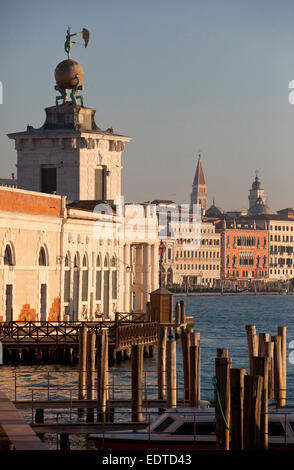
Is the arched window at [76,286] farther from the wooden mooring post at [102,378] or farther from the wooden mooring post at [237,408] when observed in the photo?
the wooden mooring post at [237,408]

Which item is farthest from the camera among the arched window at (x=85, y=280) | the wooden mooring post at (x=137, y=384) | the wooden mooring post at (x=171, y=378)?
the arched window at (x=85, y=280)

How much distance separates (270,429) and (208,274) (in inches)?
6940

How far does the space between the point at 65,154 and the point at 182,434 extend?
3661 cm

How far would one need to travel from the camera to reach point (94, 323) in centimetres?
4366

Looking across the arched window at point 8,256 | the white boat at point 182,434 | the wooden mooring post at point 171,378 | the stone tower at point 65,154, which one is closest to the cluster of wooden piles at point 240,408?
the white boat at point 182,434

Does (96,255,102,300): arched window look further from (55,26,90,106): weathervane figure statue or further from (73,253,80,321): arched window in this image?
(55,26,90,106): weathervane figure statue

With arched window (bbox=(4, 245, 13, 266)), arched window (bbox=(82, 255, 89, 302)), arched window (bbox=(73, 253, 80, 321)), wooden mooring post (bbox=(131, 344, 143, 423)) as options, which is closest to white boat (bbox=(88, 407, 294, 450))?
wooden mooring post (bbox=(131, 344, 143, 423))

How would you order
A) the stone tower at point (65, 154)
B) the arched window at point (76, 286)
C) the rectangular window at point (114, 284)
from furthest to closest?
the stone tower at point (65, 154)
the rectangular window at point (114, 284)
the arched window at point (76, 286)

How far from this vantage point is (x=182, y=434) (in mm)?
21562

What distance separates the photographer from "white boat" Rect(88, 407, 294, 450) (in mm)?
21188

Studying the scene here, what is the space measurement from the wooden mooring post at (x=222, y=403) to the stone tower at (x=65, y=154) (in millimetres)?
36340

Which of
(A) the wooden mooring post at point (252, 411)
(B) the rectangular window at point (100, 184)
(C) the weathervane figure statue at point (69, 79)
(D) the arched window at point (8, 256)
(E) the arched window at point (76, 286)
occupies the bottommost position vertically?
(A) the wooden mooring post at point (252, 411)

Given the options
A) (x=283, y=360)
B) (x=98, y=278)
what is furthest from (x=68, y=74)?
(x=283, y=360)

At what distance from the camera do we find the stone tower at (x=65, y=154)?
57000mm
